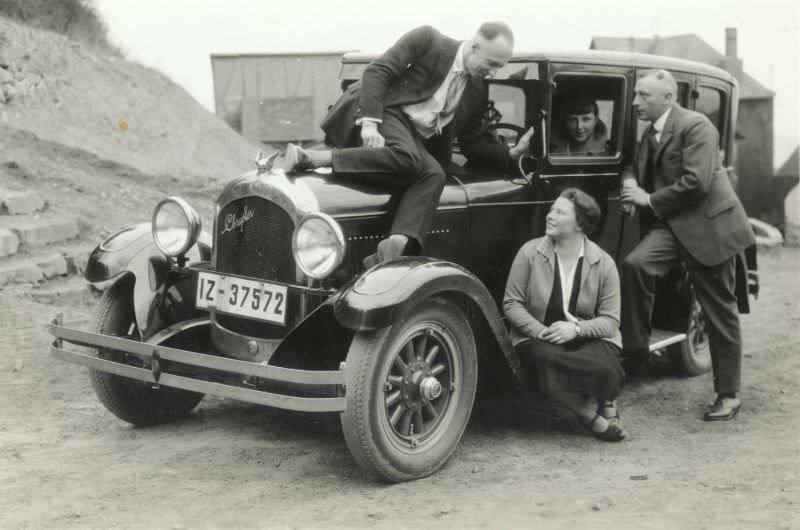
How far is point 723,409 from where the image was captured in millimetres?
4820

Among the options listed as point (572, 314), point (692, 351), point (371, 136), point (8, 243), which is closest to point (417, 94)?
point (371, 136)

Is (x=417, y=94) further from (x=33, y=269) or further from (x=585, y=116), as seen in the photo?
(x=33, y=269)

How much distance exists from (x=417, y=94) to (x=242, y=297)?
4.34ft

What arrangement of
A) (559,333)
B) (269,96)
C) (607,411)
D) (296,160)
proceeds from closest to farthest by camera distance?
(296,160) → (559,333) → (607,411) → (269,96)

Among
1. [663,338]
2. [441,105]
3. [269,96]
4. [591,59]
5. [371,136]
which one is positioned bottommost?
[663,338]

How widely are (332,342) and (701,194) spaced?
2187 millimetres

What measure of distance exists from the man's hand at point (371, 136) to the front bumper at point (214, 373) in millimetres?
1164

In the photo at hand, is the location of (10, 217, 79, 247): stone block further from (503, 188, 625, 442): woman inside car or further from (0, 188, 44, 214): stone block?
(503, 188, 625, 442): woman inside car

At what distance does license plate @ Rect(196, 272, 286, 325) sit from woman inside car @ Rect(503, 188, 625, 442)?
3.89 feet

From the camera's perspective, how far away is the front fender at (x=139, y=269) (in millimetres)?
4297

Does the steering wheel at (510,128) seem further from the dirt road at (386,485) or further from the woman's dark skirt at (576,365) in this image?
the dirt road at (386,485)

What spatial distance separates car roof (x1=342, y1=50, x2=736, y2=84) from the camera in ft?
15.6

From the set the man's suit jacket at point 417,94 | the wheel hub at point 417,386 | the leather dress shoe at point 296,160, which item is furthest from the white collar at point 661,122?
the leather dress shoe at point 296,160

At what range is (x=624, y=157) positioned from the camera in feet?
17.1
